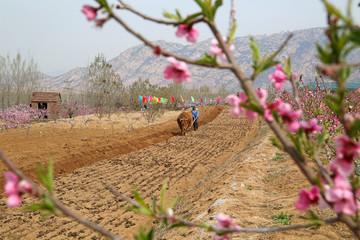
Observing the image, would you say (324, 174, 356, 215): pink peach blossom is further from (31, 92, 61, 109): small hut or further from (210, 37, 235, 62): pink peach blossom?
(31, 92, 61, 109): small hut

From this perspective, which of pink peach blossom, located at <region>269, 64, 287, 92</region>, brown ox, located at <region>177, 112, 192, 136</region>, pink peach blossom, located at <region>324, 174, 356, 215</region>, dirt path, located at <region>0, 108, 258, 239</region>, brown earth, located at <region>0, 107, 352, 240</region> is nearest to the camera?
pink peach blossom, located at <region>324, 174, 356, 215</region>

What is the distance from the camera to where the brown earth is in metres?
4.83

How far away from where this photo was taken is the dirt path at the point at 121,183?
5734mm

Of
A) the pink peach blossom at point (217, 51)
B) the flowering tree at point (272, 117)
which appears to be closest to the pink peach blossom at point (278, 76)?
the flowering tree at point (272, 117)

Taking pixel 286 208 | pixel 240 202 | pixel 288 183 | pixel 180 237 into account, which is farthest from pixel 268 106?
pixel 288 183

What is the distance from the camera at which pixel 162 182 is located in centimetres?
871

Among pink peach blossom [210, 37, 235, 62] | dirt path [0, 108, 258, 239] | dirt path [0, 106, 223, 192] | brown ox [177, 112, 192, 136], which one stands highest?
pink peach blossom [210, 37, 235, 62]

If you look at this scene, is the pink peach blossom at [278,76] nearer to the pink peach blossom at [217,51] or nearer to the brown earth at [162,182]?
the pink peach blossom at [217,51]

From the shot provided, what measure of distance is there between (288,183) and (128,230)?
3.71 m

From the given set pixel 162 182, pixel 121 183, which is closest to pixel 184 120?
pixel 162 182

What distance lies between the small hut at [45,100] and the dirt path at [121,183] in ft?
56.8

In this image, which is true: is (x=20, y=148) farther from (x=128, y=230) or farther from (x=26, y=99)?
(x=26, y=99)

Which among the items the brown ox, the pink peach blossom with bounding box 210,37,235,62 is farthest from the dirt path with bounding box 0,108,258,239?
the pink peach blossom with bounding box 210,37,235,62

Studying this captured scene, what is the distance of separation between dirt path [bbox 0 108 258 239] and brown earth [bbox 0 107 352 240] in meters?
0.02
